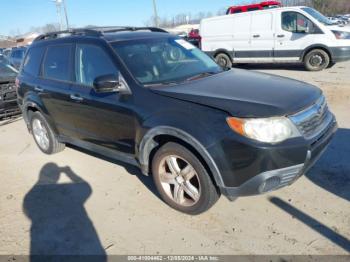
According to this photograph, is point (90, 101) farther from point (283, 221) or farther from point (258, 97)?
point (283, 221)

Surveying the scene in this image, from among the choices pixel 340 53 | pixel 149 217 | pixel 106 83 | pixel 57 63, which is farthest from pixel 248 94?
pixel 340 53

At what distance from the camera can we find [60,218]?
3.54m

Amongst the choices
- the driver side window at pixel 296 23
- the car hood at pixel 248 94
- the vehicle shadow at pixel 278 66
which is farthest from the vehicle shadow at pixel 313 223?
the vehicle shadow at pixel 278 66

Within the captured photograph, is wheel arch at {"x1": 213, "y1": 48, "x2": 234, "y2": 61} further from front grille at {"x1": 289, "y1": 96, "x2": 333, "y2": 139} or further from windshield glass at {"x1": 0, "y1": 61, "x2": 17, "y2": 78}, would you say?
front grille at {"x1": 289, "y1": 96, "x2": 333, "y2": 139}

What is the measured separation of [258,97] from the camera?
296cm

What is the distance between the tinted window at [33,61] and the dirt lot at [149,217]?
1598 millimetres

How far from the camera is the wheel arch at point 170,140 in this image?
293 centimetres

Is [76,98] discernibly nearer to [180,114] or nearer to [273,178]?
[180,114]

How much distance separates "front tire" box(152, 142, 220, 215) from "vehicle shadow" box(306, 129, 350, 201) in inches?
55.8

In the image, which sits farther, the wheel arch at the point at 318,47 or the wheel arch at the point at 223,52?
the wheel arch at the point at 223,52

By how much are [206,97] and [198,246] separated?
135 centimetres

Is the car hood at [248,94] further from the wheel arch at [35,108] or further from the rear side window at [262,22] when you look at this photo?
the rear side window at [262,22]

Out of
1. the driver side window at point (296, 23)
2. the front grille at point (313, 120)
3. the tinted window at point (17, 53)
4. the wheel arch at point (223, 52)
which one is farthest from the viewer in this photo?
the tinted window at point (17, 53)

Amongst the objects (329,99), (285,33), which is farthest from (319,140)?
(285,33)
